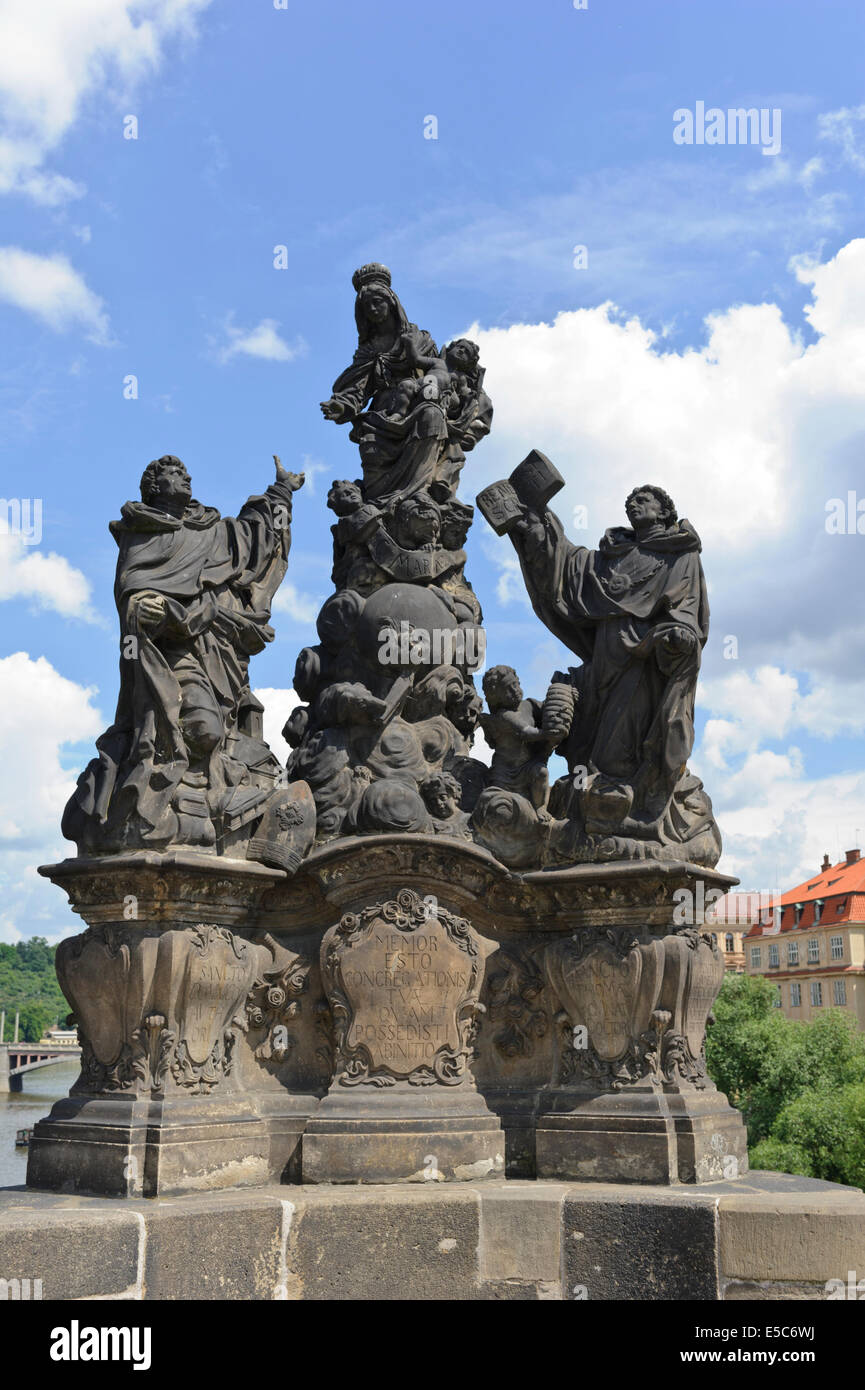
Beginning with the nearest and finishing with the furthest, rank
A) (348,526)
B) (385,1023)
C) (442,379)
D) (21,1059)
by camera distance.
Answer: (385,1023)
(348,526)
(442,379)
(21,1059)

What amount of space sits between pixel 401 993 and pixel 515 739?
1.85 meters

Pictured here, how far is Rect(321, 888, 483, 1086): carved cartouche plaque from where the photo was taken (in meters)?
8.45

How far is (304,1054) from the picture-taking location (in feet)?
28.8

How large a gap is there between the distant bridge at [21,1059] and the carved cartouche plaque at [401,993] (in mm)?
71283

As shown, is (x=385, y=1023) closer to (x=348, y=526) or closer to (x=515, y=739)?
(x=515, y=739)

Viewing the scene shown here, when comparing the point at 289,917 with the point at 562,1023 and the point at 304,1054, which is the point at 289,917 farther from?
the point at 562,1023

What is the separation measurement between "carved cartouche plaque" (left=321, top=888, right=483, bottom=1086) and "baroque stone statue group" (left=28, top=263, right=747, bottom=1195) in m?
0.02

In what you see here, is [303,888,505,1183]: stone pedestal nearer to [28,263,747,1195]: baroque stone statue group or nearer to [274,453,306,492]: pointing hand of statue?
[28,263,747,1195]: baroque stone statue group

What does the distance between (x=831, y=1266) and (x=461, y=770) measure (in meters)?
3.84

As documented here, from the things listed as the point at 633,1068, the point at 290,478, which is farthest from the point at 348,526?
the point at 633,1068

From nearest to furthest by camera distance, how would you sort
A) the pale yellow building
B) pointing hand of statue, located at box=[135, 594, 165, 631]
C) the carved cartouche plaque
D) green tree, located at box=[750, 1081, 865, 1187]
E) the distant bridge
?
the carved cartouche plaque
pointing hand of statue, located at box=[135, 594, 165, 631]
green tree, located at box=[750, 1081, 865, 1187]
the pale yellow building
the distant bridge

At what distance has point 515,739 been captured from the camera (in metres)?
9.12

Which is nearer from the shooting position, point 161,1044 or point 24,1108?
point 161,1044

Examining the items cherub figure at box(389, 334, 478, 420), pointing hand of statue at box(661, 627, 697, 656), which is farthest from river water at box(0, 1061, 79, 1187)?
pointing hand of statue at box(661, 627, 697, 656)
